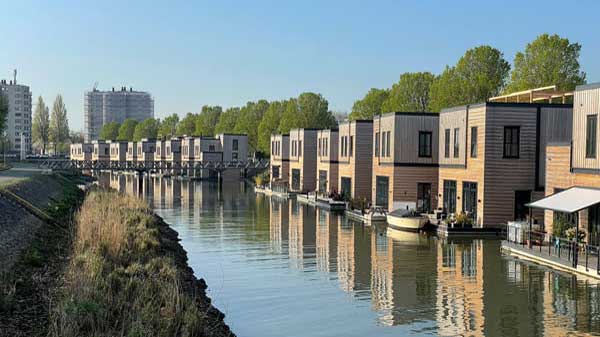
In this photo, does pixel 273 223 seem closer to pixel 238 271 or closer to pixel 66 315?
pixel 238 271

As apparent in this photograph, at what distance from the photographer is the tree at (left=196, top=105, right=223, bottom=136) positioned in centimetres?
14900

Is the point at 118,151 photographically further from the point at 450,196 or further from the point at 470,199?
the point at 470,199

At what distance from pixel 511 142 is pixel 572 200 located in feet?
32.2

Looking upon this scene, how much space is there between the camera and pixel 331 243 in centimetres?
3378

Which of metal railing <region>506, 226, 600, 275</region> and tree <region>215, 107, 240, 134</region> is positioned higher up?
tree <region>215, 107, 240, 134</region>

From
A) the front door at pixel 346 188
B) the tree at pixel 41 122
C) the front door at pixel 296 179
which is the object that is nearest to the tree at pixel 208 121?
the tree at pixel 41 122

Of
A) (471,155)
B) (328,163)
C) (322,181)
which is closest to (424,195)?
(471,155)

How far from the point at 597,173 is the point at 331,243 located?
42.2 feet

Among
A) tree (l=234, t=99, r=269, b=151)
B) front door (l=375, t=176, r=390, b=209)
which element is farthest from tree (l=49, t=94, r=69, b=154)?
front door (l=375, t=176, r=390, b=209)

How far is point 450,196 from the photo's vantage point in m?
39.9

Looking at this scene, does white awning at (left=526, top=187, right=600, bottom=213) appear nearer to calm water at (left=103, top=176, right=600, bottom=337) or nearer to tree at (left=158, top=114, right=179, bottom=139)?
calm water at (left=103, top=176, right=600, bottom=337)

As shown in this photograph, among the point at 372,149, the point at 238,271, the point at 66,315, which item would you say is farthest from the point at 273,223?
the point at 66,315

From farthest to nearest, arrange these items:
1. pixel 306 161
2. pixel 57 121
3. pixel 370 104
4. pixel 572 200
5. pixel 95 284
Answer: pixel 57 121 → pixel 370 104 → pixel 306 161 → pixel 572 200 → pixel 95 284

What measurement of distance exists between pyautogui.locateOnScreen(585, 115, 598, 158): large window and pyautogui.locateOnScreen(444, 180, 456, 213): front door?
12929 mm
